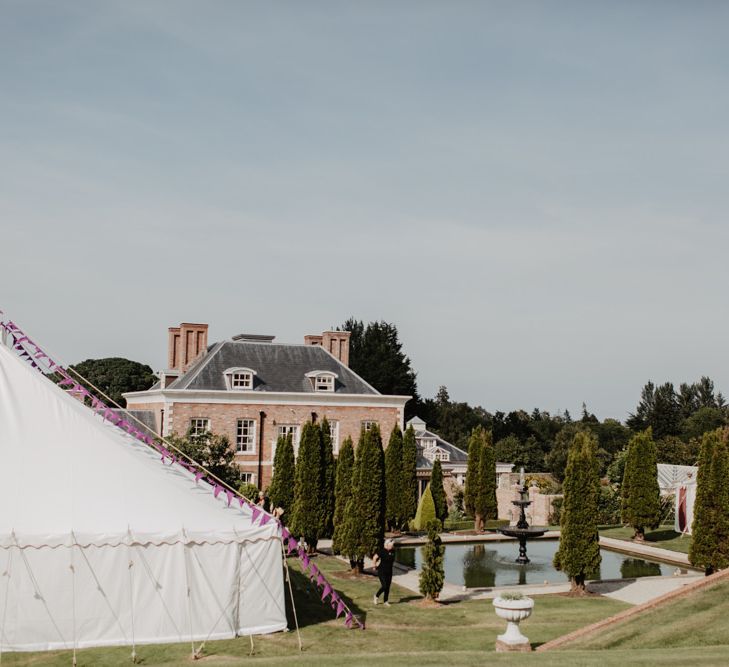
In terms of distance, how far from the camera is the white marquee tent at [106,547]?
15.3 m

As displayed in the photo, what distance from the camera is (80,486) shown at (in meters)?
16.5

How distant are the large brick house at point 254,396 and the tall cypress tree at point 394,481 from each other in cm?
559

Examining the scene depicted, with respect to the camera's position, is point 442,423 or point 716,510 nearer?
point 716,510

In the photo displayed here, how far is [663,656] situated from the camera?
13406mm

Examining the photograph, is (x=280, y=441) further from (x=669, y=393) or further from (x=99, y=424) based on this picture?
(x=669, y=393)

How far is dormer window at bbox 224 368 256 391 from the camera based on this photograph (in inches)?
1700

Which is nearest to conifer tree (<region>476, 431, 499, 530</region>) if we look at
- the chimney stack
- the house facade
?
the house facade

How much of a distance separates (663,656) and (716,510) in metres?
11.3

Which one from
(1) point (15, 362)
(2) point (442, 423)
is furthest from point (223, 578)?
(2) point (442, 423)

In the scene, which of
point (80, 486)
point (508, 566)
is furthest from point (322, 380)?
point (80, 486)

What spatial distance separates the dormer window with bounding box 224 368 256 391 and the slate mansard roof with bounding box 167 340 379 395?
29cm

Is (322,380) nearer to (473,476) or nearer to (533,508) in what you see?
(473,476)

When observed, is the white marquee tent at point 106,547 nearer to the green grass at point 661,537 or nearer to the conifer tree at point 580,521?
the conifer tree at point 580,521

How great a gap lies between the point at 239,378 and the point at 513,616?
30.0 meters
